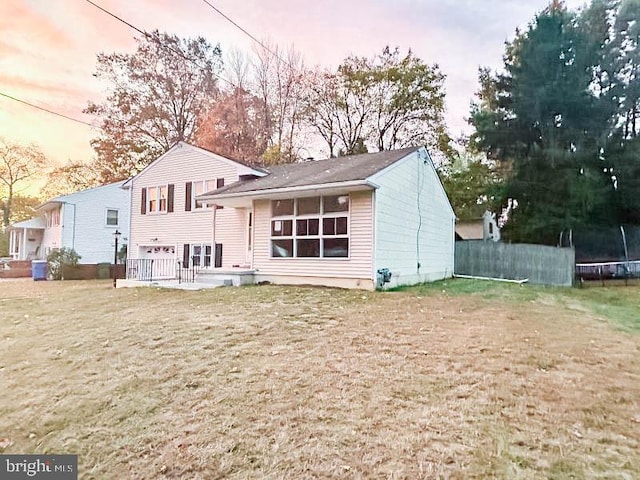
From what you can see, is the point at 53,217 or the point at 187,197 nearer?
the point at 187,197

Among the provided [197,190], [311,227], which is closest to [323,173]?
[311,227]

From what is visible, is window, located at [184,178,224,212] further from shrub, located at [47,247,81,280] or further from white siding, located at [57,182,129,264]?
white siding, located at [57,182,129,264]

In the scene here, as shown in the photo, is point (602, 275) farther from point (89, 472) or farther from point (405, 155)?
point (89, 472)

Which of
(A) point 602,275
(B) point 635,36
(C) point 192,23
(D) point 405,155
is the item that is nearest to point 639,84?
(B) point 635,36

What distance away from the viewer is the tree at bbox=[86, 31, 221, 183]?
27.6 metres

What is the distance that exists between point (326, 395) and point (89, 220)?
75.6 ft

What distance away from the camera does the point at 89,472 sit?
118 inches

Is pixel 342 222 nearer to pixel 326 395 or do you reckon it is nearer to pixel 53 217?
pixel 326 395

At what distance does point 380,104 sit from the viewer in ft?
85.8

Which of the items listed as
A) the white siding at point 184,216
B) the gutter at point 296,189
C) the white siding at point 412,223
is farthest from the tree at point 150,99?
the white siding at point 412,223

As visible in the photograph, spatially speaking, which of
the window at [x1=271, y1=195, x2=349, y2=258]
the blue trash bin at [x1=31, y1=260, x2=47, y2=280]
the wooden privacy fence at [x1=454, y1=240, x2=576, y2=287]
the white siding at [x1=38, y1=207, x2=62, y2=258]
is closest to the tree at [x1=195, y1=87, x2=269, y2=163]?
the white siding at [x1=38, y1=207, x2=62, y2=258]

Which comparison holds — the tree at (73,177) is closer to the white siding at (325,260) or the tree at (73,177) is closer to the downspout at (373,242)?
the white siding at (325,260)

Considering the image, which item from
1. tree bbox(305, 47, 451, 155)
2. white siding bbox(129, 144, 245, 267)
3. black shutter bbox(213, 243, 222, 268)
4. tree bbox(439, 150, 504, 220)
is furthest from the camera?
tree bbox(305, 47, 451, 155)

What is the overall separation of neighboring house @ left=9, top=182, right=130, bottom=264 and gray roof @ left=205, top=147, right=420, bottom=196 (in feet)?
41.0
